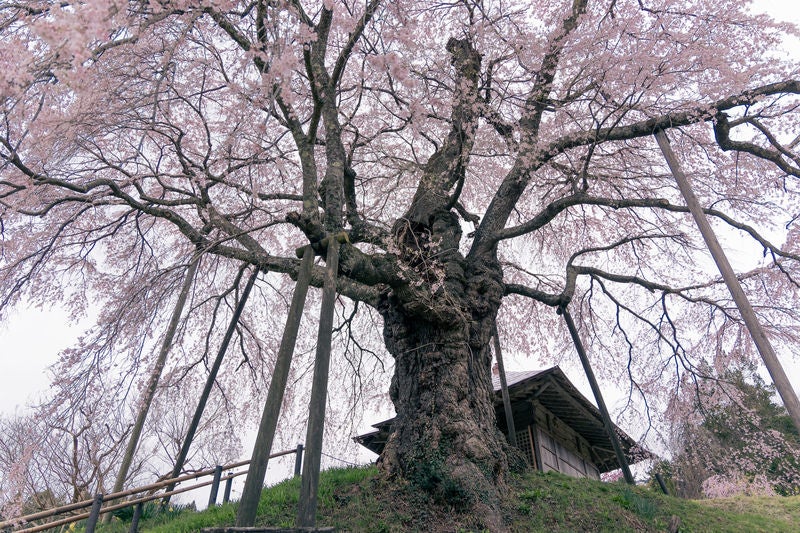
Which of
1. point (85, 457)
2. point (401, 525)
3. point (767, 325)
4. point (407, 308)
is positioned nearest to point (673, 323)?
point (767, 325)

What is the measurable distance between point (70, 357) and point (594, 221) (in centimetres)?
1016

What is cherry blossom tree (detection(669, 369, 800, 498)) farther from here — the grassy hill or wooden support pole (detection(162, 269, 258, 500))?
wooden support pole (detection(162, 269, 258, 500))

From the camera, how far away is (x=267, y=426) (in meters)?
3.69

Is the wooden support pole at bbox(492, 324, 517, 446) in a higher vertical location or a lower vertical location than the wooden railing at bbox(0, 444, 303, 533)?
higher

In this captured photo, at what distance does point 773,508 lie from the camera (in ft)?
37.5

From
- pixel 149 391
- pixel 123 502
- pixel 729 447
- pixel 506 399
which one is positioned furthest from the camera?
pixel 729 447

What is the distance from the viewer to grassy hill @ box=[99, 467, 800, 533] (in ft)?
16.2

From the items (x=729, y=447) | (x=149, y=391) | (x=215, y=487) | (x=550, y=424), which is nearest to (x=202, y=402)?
(x=149, y=391)

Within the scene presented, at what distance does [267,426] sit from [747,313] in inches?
165

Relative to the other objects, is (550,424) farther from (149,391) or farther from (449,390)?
(149,391)

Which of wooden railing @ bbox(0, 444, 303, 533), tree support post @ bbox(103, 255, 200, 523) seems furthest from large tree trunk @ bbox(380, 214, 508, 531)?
tree support post @ bbox(103, 255, 200, 523)

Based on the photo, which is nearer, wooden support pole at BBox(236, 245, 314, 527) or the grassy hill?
wooden support pole at BBox(236, 245, 314, 527)

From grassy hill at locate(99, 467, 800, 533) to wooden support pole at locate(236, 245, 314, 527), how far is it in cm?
169

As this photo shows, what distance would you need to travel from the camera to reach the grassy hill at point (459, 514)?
195 inches
